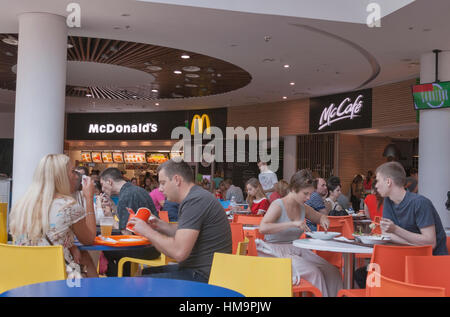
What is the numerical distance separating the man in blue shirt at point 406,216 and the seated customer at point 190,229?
1.26 metres

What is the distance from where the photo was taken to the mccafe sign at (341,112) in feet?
38.9

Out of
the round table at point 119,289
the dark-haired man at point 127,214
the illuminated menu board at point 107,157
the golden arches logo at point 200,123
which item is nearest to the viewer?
the round table at point 119,289

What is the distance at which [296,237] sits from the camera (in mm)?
4293

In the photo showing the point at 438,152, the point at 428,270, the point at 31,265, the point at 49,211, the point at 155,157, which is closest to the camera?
the point at 31,265

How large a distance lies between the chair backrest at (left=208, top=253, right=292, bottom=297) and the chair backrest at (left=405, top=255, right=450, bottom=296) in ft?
2.56

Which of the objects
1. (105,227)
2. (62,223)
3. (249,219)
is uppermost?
(62,223)

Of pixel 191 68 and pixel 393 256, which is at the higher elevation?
pixel 191 68

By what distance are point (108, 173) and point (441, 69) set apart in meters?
6.28

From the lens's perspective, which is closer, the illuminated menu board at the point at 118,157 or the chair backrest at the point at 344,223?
the chair backrest at the point at 344,223

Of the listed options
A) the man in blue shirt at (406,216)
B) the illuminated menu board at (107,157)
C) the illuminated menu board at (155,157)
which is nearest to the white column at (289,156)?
the illuminated menu board at (155,157)

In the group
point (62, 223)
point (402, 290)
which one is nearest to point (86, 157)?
point (62, 223)

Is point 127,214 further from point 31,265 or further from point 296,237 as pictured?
point 31,265

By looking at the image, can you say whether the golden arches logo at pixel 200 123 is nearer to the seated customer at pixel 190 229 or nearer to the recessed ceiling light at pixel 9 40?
the recessed ceiling light at pixel 9 40

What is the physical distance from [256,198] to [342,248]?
4077 mm
